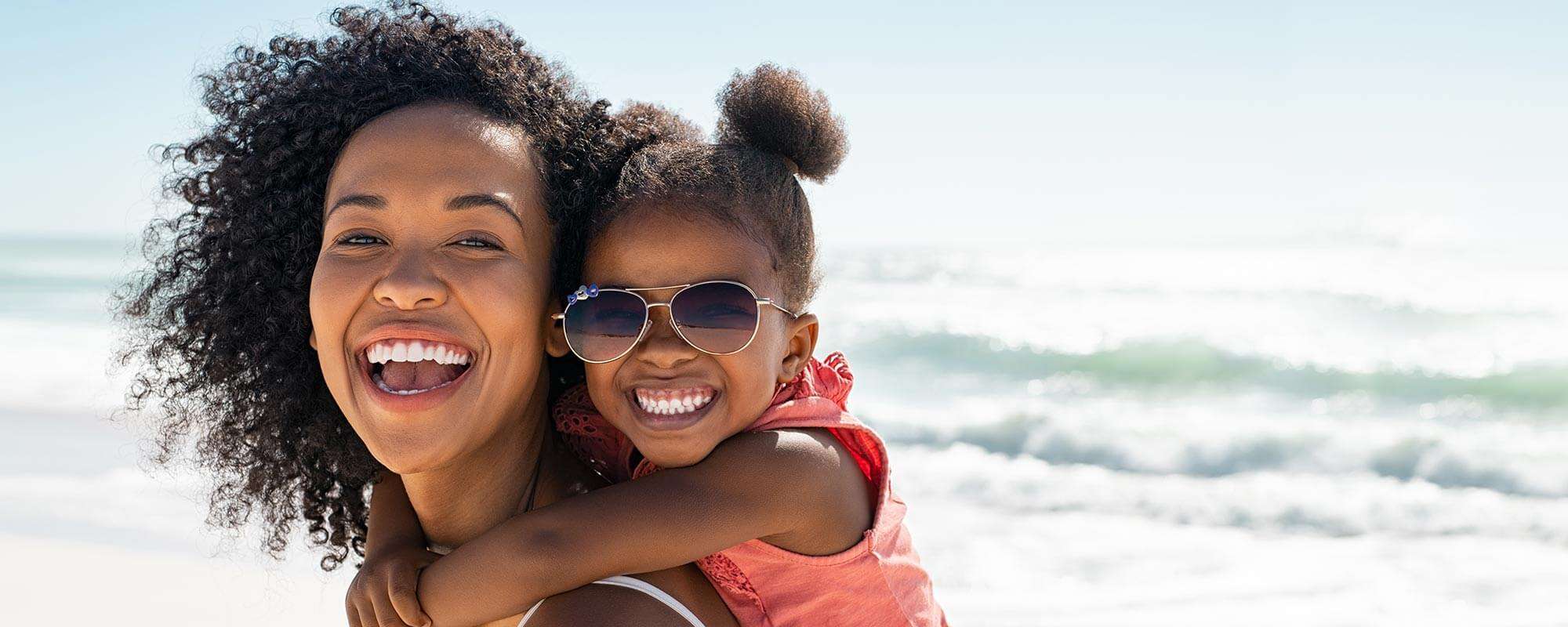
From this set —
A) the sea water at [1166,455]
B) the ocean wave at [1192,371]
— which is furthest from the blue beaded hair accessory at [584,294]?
the ocean wave at [1192,371]

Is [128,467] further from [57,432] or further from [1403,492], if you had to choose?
[1403,492]

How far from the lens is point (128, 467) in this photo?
9.07 meters

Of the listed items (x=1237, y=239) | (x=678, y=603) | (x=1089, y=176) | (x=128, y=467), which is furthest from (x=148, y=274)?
(x=1089, y=176)

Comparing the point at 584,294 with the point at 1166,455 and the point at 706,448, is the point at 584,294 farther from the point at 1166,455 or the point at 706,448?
the point at 1166,455

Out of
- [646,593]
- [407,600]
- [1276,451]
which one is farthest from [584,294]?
[1276,451]

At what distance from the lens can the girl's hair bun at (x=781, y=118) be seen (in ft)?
9.46

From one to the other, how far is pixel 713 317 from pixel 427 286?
0.55 metres

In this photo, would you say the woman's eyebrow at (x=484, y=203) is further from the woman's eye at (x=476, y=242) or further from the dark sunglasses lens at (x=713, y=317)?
the dark sunglasses lens at (x=713, y=317)

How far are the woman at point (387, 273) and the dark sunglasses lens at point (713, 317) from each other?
31 centimetres

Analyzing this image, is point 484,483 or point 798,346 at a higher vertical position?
point 798,346

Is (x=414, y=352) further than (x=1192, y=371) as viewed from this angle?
No

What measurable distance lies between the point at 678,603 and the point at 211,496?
5.42 feet

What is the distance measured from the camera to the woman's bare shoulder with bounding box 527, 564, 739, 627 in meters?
2.43

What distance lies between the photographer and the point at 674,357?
262 centimetres
